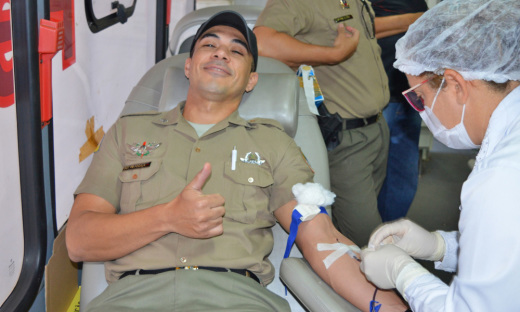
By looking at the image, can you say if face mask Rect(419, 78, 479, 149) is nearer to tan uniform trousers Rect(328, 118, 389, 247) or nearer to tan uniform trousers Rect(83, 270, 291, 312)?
tan uniform trousers Rect(83, 270, 291, 312)

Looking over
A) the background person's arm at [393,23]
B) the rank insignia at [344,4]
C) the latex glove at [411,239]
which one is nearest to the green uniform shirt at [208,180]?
the latex glove at [411,239]

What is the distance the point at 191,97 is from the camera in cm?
212

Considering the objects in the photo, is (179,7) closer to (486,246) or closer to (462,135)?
(462,135)

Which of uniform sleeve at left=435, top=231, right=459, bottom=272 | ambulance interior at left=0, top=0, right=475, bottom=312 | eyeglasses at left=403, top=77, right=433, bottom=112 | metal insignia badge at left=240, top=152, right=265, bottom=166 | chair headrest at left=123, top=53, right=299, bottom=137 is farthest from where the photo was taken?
chair headrest at left=123, top=53, right=299, bottom=137

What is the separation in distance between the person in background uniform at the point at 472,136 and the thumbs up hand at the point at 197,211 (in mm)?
473

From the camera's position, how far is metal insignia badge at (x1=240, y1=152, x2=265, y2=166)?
1.92 meters

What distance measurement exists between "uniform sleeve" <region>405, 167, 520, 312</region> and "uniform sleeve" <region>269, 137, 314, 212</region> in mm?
716

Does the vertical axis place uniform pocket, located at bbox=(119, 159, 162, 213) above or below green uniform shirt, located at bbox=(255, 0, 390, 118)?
below

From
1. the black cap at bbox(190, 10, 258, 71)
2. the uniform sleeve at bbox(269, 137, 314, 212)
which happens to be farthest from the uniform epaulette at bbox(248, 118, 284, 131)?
the black cap at bbox(190, 10, 258, 71)

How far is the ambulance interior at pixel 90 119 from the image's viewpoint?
66.9 inches

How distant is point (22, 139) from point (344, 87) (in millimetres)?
1484

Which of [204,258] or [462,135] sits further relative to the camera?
[204,258]

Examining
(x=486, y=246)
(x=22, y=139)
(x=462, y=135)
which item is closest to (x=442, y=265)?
(x=462, y=135)

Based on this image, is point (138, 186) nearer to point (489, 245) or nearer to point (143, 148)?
point (143, 148)
